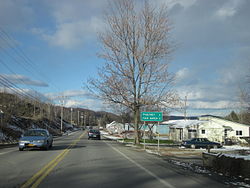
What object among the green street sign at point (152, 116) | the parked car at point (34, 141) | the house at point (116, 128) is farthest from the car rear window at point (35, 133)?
the house at point (116, 128)

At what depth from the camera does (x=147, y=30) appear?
92.4ft

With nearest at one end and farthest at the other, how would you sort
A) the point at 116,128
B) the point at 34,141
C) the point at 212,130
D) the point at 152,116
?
the point at 34,141 → the point at 152,116 → the point at 212,130 → the point at 116,128

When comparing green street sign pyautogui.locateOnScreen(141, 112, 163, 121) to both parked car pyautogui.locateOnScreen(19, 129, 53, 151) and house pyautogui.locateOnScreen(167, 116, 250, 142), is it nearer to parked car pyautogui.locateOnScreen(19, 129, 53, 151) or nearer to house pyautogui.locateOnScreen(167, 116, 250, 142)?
parked car pyautogui.locateOnScreen(19, 129, 53, 151)

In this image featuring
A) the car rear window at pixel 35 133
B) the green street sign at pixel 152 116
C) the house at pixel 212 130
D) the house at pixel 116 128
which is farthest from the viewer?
the house at pixel 116 128

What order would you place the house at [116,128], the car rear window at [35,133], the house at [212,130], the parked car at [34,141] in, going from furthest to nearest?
the house at [116,128]
the house at [212,130]
the car rear window at [35,133]
the parked car at [34,141]

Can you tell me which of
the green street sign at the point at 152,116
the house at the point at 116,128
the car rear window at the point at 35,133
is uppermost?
the green street sign at the point at 152,116

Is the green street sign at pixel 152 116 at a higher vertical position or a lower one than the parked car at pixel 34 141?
higher

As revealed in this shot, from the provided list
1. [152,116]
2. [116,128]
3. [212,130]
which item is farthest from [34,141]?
[116,128]

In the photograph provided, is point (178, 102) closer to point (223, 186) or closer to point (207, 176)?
point (207, 176)

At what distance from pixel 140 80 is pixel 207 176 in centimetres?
1878

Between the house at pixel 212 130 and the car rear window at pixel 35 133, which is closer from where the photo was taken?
the car rear window at pixel 35 133

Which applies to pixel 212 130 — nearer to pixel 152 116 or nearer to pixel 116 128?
pixel 152 116

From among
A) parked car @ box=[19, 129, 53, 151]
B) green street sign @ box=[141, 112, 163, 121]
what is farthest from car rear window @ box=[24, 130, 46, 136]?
green street sign @ box=[141, 112, 163, 121]

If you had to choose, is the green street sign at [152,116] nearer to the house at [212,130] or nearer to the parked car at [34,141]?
the parked car at [34,141]
